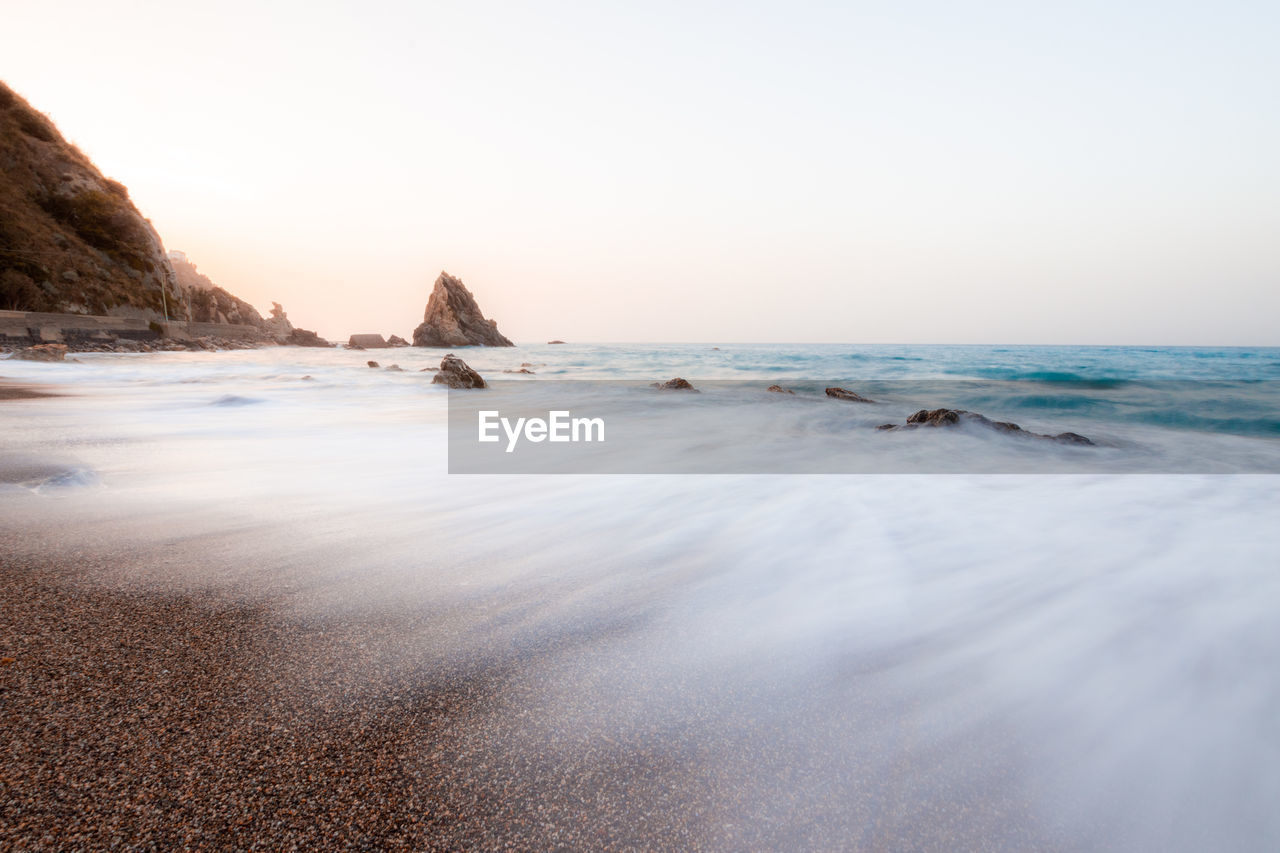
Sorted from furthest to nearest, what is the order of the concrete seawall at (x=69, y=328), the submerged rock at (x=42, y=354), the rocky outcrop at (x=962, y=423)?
the concrete seawall at (x=69, y=328) < the submerged rock at (x=42, y=354) < the rocky outcrop at (x=962, y=423)

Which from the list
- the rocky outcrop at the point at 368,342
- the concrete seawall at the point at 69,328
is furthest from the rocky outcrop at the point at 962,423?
the rocky outcrop at the point at 368,342

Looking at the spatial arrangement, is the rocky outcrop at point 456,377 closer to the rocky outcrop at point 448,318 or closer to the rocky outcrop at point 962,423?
the rocky outcrop at point 962,423

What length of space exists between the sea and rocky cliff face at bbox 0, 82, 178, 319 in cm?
3540

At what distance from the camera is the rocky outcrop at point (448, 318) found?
195 ft

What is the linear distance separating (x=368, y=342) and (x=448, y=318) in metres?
11.5

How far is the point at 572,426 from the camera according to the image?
7.05 meters

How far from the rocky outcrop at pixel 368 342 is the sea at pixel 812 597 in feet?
206

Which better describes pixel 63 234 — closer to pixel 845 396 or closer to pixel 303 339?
pixel 303 339

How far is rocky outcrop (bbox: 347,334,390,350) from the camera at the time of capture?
61.4 metres

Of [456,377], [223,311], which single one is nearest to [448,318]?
[223,311]

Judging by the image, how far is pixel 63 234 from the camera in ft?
101

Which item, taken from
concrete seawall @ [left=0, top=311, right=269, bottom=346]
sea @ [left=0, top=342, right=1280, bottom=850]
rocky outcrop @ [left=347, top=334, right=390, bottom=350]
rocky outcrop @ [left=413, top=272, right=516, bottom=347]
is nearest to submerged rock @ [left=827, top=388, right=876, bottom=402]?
sea @ [left=0, top=342, right=1280, bottom=850]

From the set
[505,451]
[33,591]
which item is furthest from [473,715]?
[505,451]

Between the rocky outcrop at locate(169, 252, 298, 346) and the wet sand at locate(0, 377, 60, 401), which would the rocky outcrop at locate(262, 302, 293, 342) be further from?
the wet sand at locate(0, 377, 60, 401)
